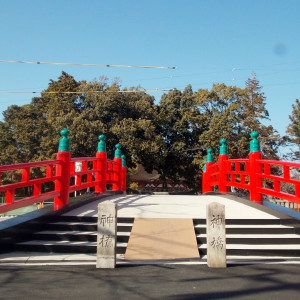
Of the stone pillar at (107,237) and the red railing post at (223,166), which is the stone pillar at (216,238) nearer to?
the stone pillar at (107,237)

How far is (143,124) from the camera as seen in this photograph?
2469 cm

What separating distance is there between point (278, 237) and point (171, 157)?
2274cm

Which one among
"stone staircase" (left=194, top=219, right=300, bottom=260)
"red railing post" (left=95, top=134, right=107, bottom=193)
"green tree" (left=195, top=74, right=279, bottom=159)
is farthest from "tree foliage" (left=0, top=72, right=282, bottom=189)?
"stone staircase" (left=194, top=219, right=300, bottom=260)

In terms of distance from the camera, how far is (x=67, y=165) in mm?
7371

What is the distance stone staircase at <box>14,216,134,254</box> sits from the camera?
5324mm

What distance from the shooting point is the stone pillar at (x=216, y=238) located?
4.55m

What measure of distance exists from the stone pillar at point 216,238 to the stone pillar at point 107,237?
1.29 meters

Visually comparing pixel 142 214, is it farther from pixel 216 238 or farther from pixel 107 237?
pixel 216 238

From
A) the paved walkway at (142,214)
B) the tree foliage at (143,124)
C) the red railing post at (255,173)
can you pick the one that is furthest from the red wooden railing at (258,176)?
the tree foliage at (143,124)

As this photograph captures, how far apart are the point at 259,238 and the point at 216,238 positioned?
1315 millimetres

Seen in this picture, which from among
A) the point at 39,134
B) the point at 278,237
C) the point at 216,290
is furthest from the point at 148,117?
the point at 216,290

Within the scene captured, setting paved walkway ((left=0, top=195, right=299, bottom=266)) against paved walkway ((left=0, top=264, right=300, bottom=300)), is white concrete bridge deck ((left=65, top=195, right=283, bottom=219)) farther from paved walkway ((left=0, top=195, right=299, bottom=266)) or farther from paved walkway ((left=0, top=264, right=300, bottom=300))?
paved walkway ((left=0, top=264, right=300, bottom=300))

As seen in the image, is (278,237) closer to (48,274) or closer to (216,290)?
Result: (216,290)

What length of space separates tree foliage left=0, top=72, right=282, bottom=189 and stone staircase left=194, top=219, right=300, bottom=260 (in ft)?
60.5
